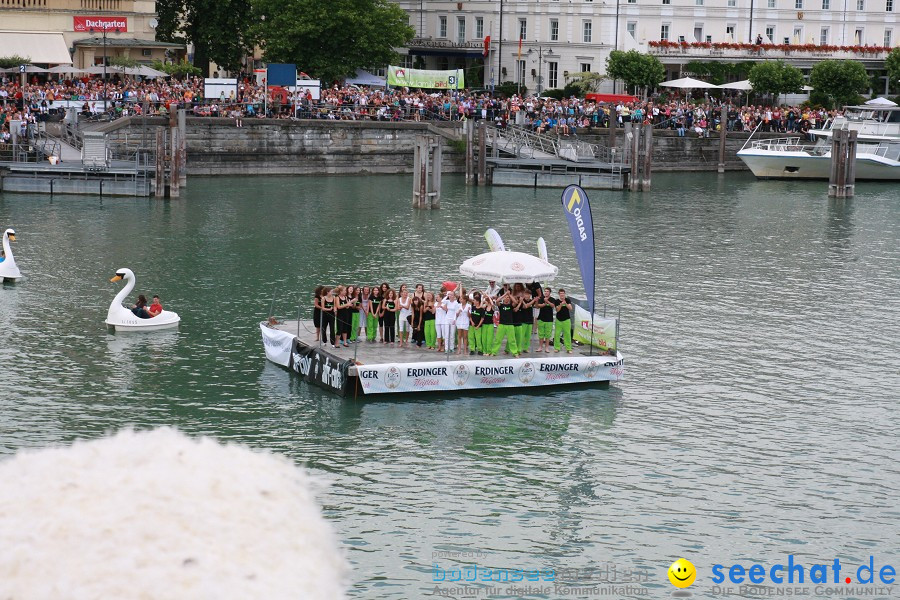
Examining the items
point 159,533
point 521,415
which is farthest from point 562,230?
point 159,533

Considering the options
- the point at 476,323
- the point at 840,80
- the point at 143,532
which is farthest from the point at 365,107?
the point at 143,532

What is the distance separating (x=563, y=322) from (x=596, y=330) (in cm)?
72

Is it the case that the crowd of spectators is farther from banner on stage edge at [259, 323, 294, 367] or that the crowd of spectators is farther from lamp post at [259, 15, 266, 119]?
banner on stage edge at [259, 323, 294, 367]

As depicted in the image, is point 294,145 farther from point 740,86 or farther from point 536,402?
point 536,402

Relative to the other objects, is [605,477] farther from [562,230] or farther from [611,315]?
[562,230]

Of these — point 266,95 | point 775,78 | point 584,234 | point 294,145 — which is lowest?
point 584,234

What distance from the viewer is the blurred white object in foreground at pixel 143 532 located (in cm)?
707

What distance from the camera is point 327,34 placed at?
75562mm

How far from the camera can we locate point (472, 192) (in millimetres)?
61969

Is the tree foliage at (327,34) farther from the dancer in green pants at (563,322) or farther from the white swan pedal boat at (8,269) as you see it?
the dancer in green pants at (563,322)

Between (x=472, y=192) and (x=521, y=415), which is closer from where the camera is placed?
(x=521, y=415)

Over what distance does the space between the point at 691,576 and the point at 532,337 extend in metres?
11.3

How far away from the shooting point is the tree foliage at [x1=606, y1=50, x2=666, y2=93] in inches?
3398

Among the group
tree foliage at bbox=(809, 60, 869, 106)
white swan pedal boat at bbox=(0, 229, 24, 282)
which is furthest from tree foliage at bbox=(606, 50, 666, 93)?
white swan pedal boat at bbox=(0, 229, 24, 282)
